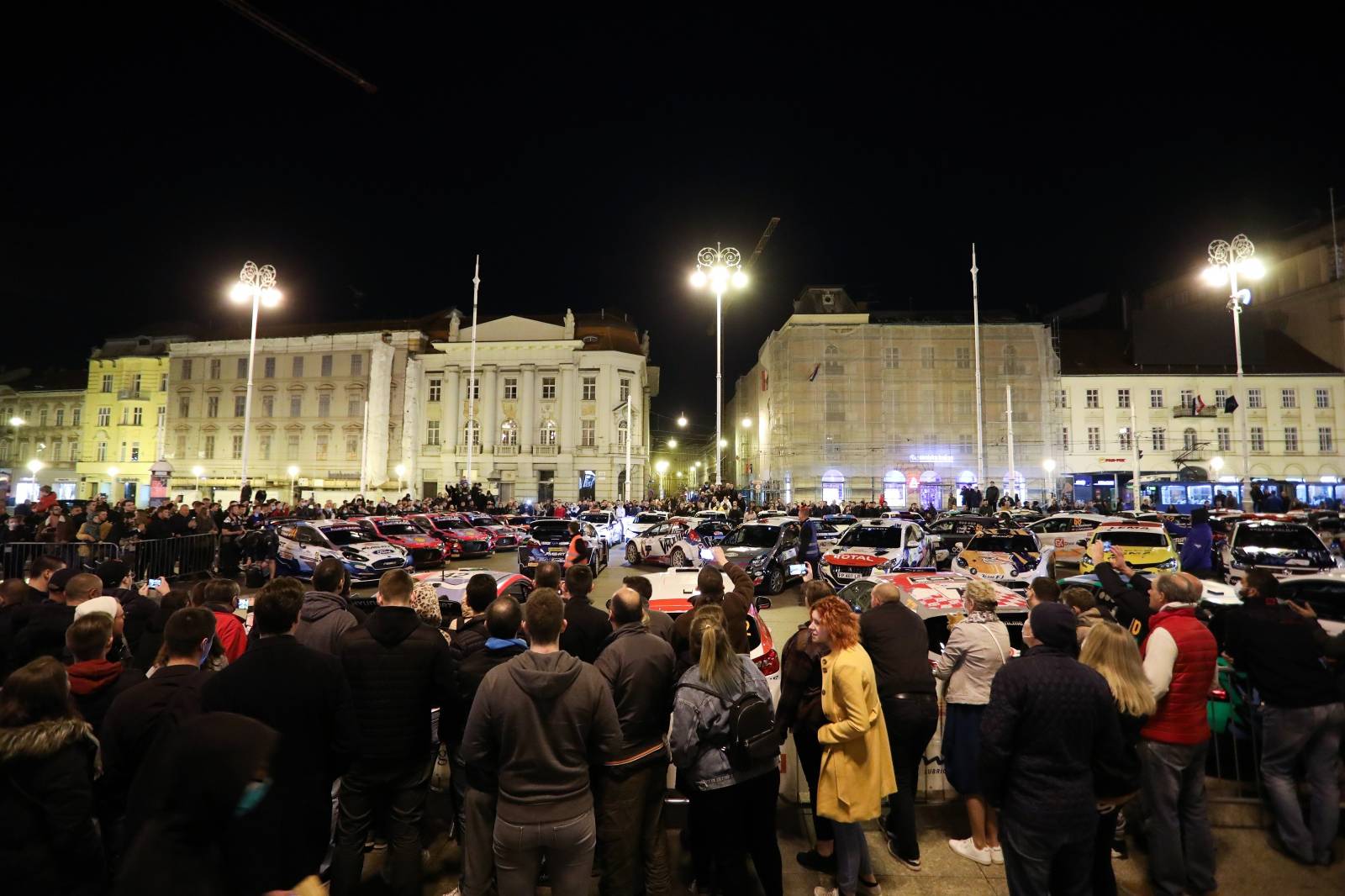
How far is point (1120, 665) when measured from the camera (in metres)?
3.93

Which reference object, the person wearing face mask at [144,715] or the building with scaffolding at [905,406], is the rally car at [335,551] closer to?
the person wearing face mask at [144,715]

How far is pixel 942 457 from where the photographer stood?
4997 centimetres

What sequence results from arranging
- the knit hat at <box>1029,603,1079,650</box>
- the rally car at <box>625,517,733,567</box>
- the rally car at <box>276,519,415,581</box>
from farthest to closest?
the rally car at <box>625,517,733,567</box> < the rally car at <box>276,519,415,581</box> < the knit hat at <box>1029,603,1079,650</box>

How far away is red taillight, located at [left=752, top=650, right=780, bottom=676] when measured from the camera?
602cm

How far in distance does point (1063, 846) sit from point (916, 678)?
1.39 metres

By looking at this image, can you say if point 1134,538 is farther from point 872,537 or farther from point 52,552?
point 52,552

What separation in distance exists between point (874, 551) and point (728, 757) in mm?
11945

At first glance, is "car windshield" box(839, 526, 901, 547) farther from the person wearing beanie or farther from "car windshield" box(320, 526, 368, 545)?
"car windshield" box(320, 526, 368, 545)

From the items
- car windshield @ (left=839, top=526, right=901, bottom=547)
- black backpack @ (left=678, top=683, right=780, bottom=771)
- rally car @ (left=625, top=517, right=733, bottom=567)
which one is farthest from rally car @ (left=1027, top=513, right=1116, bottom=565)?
black backpack @ (left=678, top=683, right=780, bottom=771)

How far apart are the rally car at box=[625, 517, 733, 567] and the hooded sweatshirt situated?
1458 centimetres

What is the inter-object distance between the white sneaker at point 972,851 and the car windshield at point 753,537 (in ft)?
37.1

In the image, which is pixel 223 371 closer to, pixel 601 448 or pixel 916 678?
pixel 601 448

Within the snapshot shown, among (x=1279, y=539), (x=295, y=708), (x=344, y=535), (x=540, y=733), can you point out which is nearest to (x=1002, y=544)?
(x=1279, y=539)

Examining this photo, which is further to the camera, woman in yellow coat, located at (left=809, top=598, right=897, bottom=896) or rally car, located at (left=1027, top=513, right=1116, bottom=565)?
rally car, located at (left=1027, top=513, right=1116, bottom=565)
